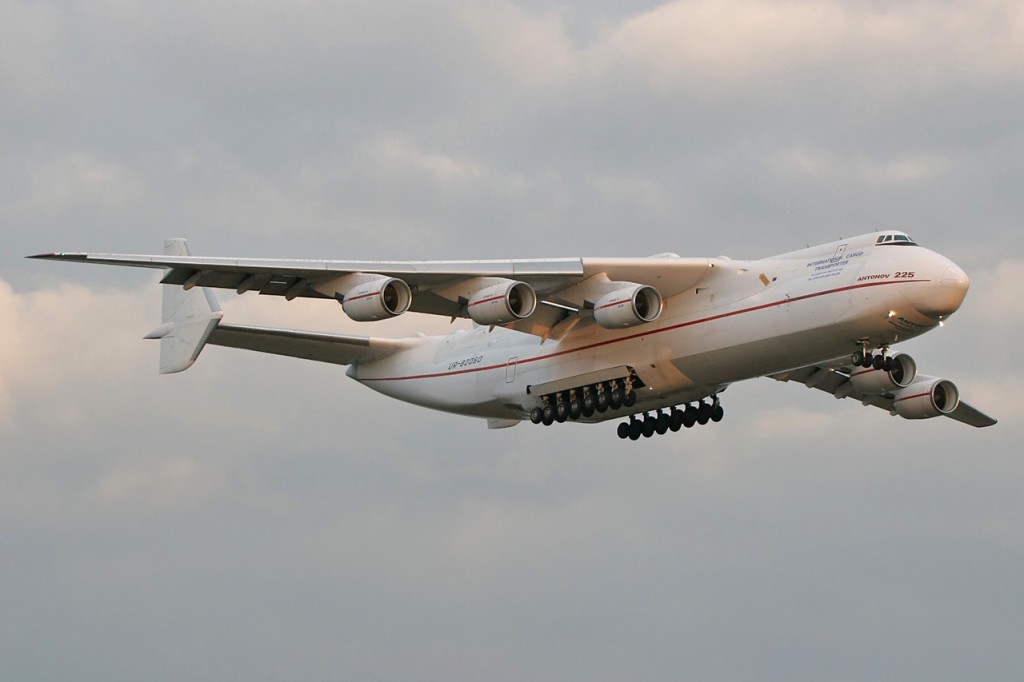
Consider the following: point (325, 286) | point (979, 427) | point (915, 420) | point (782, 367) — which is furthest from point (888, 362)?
A: point (325, 286)

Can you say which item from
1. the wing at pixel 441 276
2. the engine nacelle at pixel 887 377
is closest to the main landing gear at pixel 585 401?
the wing at pixel 441 276

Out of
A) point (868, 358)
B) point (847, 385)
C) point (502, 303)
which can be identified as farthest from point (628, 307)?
point (847, 385)

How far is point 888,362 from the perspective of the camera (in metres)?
27.2

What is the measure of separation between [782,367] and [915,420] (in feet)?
19.0

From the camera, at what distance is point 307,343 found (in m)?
29.4

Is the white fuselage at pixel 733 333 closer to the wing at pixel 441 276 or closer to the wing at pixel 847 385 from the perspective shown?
the wing at pixel 441 276

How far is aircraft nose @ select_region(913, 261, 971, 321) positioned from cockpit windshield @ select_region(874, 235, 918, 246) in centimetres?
81

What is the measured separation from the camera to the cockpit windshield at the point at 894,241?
2506 centimetres

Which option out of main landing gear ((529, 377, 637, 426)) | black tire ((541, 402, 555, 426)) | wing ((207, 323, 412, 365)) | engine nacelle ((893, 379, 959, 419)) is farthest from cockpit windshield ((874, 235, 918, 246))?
wing ((207, 323, 412, 365))

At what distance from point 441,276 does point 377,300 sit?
1381mm

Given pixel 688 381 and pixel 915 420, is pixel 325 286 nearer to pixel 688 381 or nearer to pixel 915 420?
pixel 688 381

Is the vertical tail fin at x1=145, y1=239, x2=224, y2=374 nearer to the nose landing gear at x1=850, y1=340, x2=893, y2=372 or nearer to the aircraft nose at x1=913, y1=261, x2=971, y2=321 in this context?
the nose landing gear at x1=850, y1=340, x2=893, y2=372

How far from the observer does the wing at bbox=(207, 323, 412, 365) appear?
28531 mm

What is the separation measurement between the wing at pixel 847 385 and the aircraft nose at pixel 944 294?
512 cm
